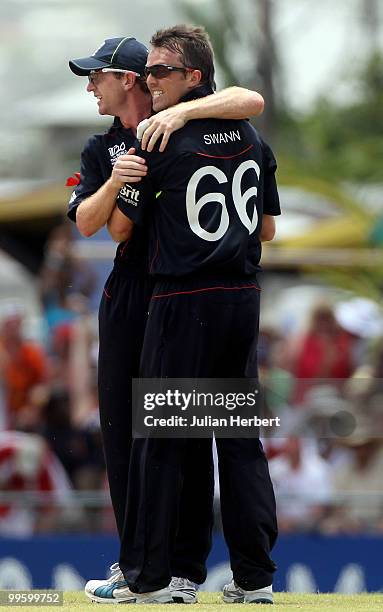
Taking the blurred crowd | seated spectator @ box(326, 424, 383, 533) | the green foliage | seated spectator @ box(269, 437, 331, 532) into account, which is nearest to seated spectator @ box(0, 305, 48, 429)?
the blurred crowd

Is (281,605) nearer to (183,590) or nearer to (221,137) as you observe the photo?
(183,590)

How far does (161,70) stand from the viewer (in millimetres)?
5586

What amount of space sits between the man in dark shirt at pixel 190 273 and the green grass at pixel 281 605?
0.19 metres

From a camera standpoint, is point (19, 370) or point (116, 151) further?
point (19, 370)

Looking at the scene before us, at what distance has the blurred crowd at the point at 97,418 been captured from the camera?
388 inches

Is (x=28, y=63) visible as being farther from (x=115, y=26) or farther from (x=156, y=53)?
(x=156, y=53)

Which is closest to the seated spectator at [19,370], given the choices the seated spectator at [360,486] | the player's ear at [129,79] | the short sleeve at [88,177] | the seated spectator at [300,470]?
the seated spectator at [300,470]

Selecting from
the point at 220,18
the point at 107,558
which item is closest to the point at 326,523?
the point at 107,558

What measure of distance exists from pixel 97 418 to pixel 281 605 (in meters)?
5.27

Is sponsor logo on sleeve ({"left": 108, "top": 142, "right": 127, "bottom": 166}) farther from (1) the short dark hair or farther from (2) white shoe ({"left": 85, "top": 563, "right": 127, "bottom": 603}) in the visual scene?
(2) white shoe ({"left": 85, "top": 563, "right": 127, "bottom": 603})

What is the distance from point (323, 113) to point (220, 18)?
10.1 ft

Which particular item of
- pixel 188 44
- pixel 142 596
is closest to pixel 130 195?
pixel 188 44

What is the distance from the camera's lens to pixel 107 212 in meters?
5.59

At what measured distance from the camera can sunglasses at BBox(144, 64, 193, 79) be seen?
5566 mm
